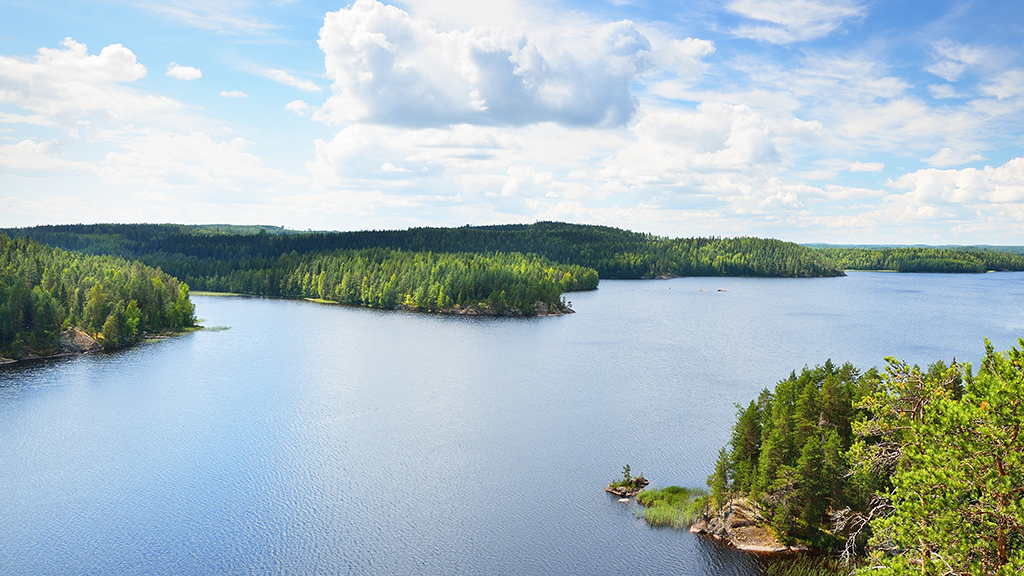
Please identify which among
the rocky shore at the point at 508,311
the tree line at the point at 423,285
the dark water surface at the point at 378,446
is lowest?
the dark water surface at the point at 378,446

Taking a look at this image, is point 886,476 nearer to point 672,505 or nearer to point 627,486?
point 672,505

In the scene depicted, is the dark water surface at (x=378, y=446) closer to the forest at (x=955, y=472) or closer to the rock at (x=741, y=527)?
the rock at (x=741, y=527)

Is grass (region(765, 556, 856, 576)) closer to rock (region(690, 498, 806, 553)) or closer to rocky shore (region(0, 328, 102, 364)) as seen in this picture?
rock (region(690, 498, 806, 553))

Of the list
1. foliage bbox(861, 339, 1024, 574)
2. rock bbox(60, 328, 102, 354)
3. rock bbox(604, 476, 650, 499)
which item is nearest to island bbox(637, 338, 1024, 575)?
foliage bbox(861, 339, 1024, 574)

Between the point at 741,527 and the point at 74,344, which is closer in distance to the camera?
the point at 741,527

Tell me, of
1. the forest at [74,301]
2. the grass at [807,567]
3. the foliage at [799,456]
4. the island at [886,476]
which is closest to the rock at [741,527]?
the island at [886,476]

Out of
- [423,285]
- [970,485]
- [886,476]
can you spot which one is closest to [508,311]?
[423,285]

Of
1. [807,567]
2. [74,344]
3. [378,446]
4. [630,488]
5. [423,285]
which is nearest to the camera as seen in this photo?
[807,567]
